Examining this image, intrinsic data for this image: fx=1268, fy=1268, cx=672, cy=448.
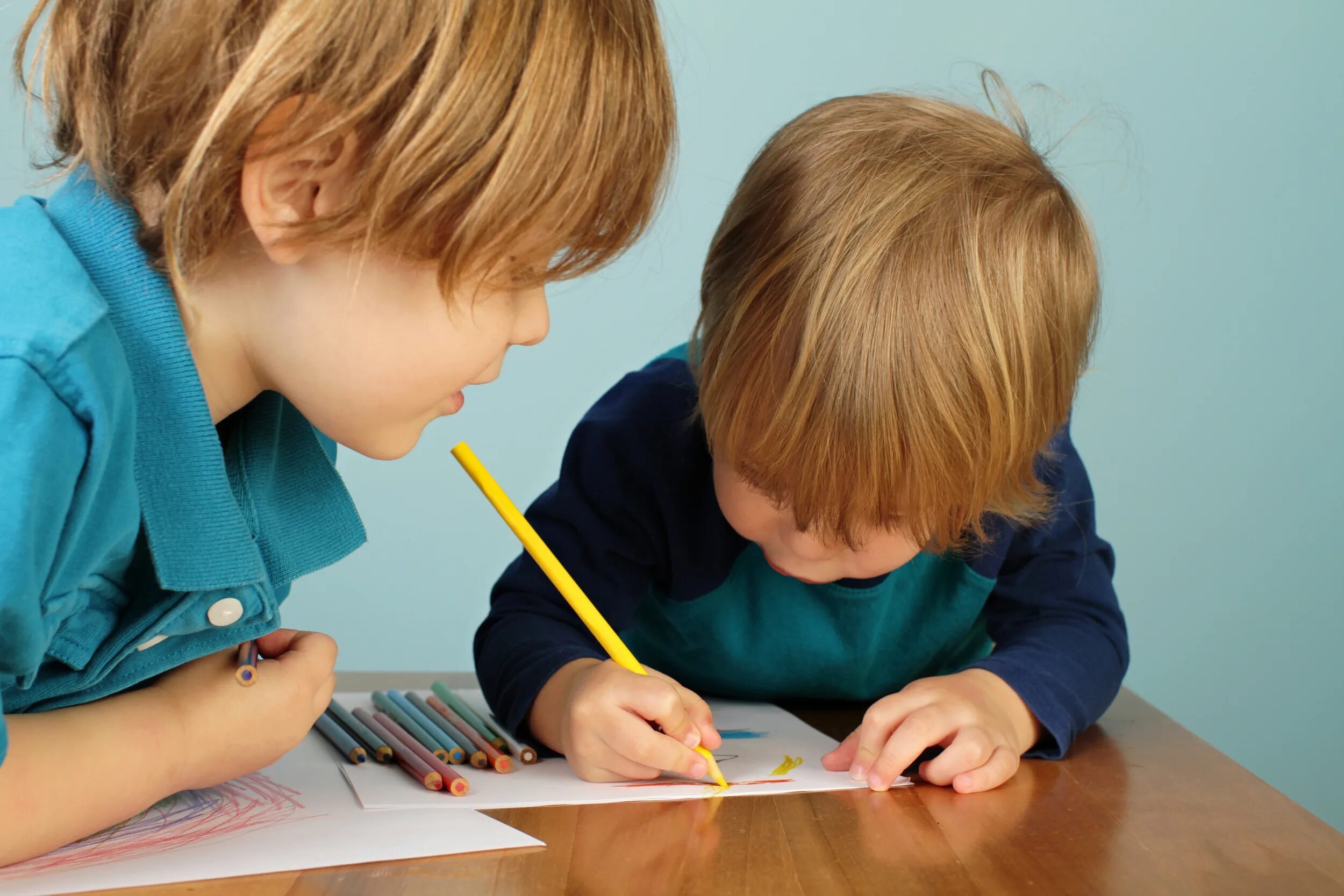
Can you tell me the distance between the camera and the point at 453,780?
0.48 m

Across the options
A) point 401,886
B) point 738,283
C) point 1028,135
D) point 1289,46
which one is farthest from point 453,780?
point 1289,46

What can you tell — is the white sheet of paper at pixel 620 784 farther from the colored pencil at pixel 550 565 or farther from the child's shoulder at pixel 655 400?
the child's shoulder at pixel 655 400

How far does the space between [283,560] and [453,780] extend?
109mm

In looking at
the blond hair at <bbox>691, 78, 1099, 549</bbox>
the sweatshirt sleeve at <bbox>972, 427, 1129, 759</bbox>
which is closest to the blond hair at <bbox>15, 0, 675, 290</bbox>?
the blond hair at <bbox>691, 78, 1099, 549</bbox>

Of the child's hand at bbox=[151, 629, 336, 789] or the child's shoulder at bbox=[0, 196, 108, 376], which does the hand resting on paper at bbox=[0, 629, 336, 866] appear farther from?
the child's shoulder at bbox=[0, 196, 108, 376]

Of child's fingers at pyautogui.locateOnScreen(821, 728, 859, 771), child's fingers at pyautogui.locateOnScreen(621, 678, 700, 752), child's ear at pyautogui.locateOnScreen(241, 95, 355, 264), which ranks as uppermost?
child's ear at pyautogui.locateOnScreen(241, 95, 355, 264)

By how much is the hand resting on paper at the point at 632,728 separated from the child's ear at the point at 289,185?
22cm

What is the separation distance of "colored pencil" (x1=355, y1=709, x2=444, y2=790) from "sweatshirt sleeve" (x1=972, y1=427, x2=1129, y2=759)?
27 centimetres

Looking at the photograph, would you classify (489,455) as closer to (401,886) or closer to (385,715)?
(385,715)

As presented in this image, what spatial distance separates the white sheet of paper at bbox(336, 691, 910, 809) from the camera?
0.48 meters

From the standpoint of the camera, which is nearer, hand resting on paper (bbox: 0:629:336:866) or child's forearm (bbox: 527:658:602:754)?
hand resting on paper (bbox: 0:629:336:866)

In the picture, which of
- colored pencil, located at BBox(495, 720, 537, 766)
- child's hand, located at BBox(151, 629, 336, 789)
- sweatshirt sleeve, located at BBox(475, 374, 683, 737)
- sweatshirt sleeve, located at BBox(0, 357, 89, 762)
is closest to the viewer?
sweatshirt sleeve, located at BBox(0, 357, 89, 762)

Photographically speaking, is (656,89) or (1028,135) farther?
(1028,135)

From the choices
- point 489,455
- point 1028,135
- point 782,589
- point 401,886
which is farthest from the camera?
point 489,455
